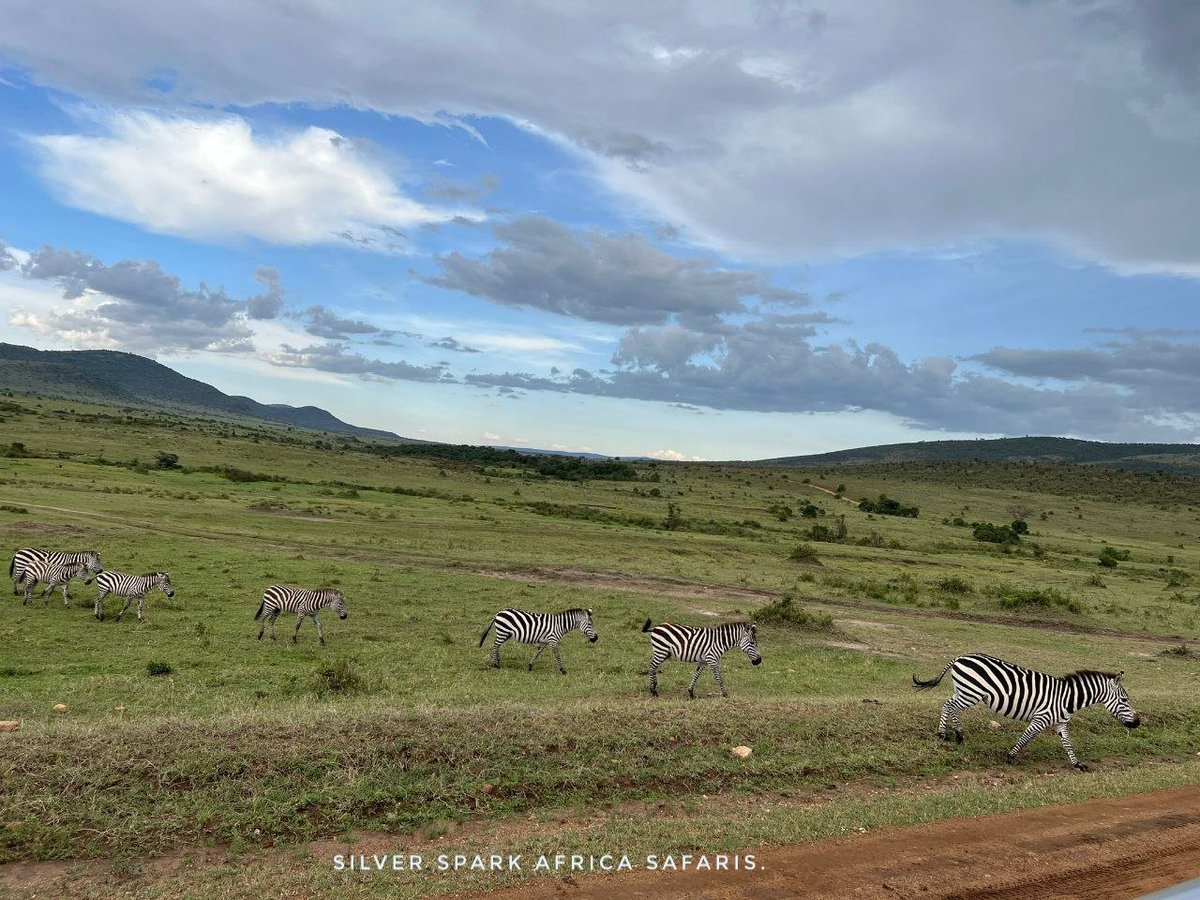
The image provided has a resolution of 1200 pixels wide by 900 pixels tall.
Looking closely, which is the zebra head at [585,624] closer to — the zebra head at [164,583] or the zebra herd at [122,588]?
the zebra herd at [122,588]

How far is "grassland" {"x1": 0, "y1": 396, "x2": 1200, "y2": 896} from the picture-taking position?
944 centimetres

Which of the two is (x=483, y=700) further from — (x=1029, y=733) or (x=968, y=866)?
(x=1029, y=733)

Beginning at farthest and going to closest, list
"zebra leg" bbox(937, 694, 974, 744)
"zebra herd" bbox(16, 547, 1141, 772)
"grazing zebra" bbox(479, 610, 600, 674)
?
"grazing zebra" bbox(479, 610, 600, 674) → "zebra leg" bbox(937, 694, 974, 744) → "zebra herd" bbox(16, 547, 1141, 772)

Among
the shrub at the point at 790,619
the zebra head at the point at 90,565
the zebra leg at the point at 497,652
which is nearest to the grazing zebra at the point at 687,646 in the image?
the zebra leg at the point at 497,652

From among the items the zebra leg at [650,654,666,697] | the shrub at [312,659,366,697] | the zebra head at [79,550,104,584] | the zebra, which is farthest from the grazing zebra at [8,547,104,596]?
the zebra leg at [650,654,666,697]

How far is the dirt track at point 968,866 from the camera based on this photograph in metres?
8.20

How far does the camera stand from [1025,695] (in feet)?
46.4

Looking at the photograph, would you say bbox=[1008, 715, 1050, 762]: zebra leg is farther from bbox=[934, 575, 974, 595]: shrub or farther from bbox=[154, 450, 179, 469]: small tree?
bbox=[154, 450, 179, 469]: small tree

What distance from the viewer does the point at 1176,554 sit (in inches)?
2822

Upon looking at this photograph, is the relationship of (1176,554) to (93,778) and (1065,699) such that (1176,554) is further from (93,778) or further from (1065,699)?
(93,778)

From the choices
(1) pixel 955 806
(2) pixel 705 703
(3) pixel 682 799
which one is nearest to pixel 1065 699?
(1) pixel 955 806

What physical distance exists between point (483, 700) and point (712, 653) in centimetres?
506

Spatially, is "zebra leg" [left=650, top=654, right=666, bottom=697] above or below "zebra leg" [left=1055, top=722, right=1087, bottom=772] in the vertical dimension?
below

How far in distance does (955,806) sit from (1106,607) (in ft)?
108
